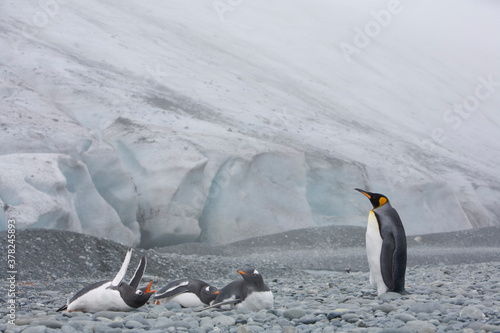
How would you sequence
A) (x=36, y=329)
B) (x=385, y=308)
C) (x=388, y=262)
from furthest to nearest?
(x=388, y=262), (x=385, y=308), (x=36, y=329)

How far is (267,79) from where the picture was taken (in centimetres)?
1286

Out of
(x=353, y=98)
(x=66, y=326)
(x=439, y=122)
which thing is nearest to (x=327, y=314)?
(x=66, y=326)

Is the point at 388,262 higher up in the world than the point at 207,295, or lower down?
higher up

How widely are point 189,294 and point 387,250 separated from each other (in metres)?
1.24

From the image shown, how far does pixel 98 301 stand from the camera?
3.18m

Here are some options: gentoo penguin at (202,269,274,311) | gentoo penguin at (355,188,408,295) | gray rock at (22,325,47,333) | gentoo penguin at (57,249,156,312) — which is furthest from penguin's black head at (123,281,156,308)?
gentoo penguin at (355,188,408,295)

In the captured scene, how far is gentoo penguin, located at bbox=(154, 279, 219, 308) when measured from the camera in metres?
3.56

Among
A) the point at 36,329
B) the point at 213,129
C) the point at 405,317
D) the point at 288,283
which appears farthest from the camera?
the point at 213,129

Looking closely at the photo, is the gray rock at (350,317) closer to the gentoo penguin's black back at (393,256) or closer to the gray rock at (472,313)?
the gray rock at (472,313)

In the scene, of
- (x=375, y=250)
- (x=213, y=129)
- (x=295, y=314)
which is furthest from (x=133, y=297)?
(x=213, y=129)

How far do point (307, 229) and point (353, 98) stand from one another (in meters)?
5.94

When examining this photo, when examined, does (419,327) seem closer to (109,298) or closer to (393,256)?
(393,256)

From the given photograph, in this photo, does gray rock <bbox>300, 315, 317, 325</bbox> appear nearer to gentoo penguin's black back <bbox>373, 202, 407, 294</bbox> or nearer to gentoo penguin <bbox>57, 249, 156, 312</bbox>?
gentoo penguin <bbox>57, 249, 156, 312</bbox>

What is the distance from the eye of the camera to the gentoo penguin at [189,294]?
356cm
